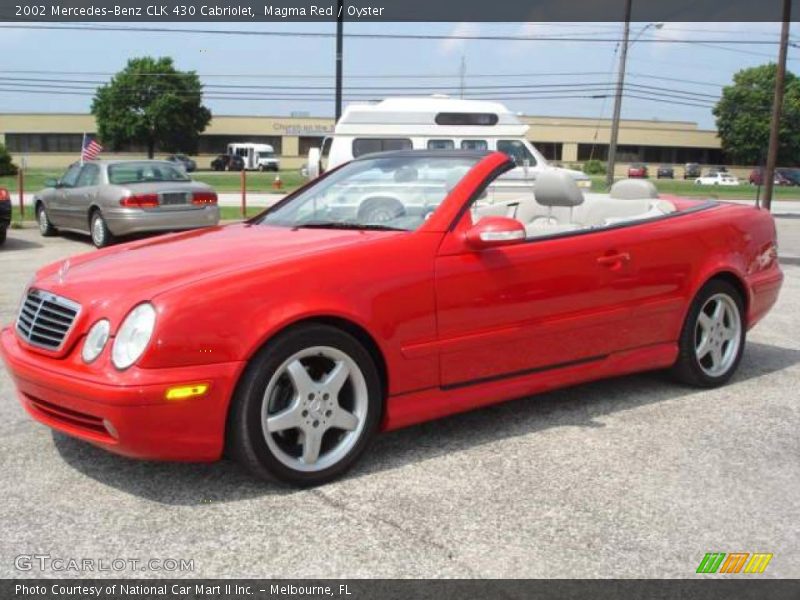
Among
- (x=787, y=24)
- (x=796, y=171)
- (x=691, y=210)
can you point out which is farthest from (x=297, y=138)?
(x=691, y=210)

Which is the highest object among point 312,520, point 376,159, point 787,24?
point 787,24

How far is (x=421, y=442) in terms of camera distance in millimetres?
4113

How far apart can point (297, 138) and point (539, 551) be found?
279ft

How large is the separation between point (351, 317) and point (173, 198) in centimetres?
1015

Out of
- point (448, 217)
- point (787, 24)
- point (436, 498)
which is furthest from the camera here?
point (787, 24)

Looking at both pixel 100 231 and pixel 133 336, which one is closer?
pixel 133 336

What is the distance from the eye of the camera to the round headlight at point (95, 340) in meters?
3.24

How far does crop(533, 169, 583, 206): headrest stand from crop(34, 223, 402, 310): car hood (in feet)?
5.02

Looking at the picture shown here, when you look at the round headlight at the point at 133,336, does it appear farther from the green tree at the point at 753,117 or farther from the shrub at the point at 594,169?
the green tree at the point at 753,117

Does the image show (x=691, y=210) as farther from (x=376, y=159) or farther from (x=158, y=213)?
(x=158, y=213)

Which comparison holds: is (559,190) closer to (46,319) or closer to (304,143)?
(46,319)

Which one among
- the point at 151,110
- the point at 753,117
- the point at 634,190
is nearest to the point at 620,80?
the point at 634,190

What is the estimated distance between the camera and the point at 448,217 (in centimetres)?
396

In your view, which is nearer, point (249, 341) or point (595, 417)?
point (249, 341)
